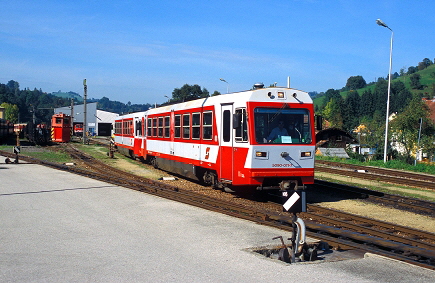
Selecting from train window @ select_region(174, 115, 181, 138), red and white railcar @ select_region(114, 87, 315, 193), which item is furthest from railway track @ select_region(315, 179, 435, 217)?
train window @ select_region(174, 115, 181, 138)

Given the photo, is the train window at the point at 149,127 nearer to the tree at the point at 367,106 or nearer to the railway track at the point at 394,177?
the railway track at the point at 394,177

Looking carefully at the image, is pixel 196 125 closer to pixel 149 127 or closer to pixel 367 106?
pixel 149 127

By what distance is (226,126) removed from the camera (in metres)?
13.5

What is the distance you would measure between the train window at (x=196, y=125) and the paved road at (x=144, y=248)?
3.93m

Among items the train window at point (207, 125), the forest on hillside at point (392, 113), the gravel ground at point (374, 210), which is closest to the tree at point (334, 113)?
the forest on hillside at point (392, 113)

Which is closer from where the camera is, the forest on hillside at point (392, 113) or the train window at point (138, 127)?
the train window at point (138, 127)

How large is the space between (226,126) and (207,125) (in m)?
1.42

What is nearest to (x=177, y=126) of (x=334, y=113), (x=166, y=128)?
(x=166, y=128)

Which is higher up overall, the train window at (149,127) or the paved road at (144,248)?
the train window at (149,127)

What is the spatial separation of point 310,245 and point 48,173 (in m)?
15.3

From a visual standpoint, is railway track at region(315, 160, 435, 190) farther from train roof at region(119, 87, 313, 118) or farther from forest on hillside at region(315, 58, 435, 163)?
forest on hillside at region(315, 58, 435, 163)

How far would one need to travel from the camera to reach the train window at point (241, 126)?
12477 mm

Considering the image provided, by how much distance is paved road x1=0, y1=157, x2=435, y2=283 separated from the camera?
6152 millimetres

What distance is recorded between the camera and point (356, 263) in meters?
6.95
